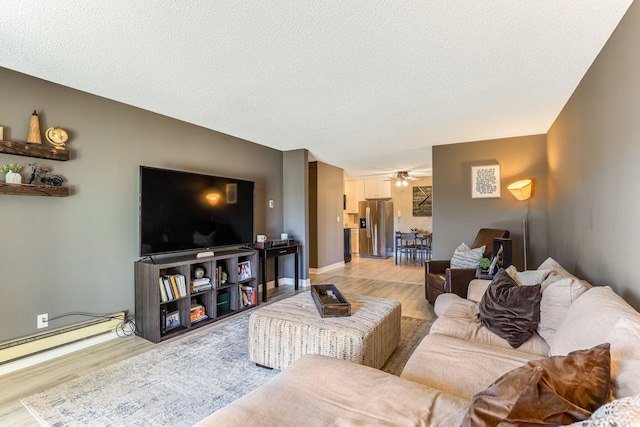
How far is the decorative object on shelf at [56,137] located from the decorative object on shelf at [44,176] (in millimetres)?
212

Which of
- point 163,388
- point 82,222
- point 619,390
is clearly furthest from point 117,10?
point 619,390

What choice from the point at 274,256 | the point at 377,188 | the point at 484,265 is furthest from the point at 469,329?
the point at 377,188

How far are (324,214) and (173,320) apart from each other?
3700 mm

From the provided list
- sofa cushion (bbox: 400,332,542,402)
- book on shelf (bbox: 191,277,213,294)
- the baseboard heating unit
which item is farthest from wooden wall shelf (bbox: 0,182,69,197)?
sofa cushion (bbox: 400,332,542,402)

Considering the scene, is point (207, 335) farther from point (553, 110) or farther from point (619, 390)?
point (553, 110)

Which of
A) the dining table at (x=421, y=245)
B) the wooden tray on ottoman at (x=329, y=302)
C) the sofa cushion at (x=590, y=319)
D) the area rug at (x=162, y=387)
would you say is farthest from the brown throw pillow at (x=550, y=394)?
the dining table at (x=421, y=245)

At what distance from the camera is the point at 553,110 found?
3.21 meters

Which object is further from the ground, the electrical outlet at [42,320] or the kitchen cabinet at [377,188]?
the kitchen cabinet at [377,188]

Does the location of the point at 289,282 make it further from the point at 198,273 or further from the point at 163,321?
the point at 163,321

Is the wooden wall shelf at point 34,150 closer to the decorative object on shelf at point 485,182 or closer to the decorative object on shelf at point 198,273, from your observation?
the decorative object on shelf at point 198,273

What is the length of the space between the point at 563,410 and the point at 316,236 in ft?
17.7

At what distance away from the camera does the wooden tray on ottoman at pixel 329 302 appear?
2.26 m

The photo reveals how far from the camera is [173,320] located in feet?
10.3

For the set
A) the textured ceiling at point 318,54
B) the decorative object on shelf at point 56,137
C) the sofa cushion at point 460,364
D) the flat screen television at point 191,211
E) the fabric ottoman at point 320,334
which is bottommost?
the fabric ottoman at point 320,334
